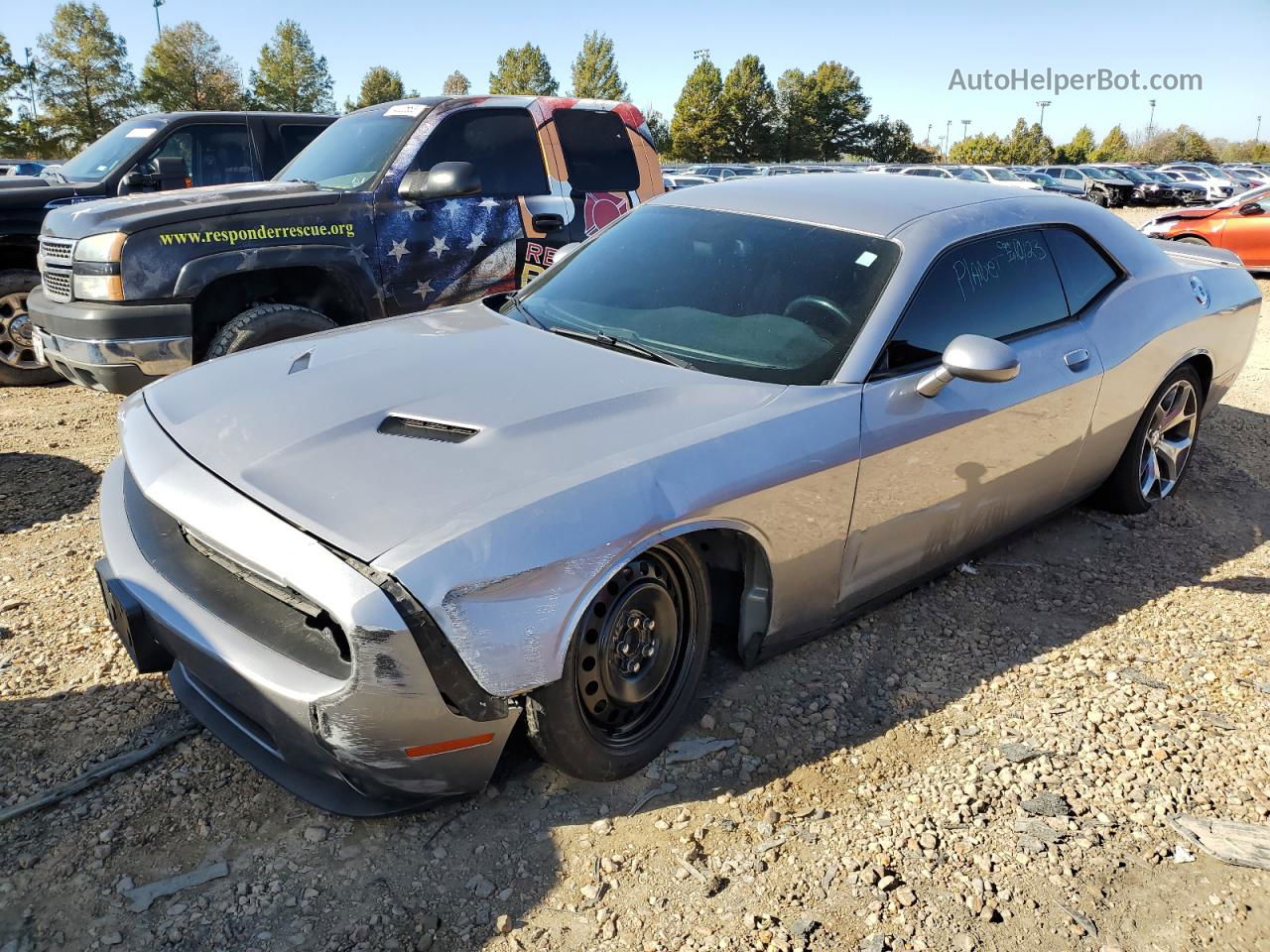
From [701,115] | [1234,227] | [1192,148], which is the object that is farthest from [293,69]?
[1192,148]

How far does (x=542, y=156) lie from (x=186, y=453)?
13.9 ft

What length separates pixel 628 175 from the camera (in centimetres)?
657

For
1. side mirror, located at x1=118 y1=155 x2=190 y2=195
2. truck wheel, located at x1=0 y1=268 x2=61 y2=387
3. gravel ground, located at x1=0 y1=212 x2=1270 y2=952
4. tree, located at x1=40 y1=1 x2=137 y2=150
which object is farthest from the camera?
tree, located at x1=40 y1=1 x2=137 y2=150

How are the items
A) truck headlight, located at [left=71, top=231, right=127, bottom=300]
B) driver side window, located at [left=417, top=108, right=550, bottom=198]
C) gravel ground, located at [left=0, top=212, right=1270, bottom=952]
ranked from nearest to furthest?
1. gravel ground, located at [left=0, top=212, right=1270, bottom=952]
2. truck headlight, located at [left=71, top=231, right=127, bottom=300]
3. driver side window, located at [left=417, top=108, right=550, bottom=198]

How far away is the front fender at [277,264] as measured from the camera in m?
4.98

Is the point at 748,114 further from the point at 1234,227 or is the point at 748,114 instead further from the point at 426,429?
the point at 426,429

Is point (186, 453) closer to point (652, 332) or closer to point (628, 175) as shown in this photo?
point (652, 332)

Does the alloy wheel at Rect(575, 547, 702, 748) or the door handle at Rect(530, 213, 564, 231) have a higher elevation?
the door handle at Rect(530, 213, 564, 231)

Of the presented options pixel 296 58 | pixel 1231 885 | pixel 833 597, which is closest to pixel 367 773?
pixel 833 597

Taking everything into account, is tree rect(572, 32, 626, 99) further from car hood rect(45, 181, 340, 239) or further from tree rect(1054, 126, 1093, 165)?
car hood rect(45, 181, 340, 239)

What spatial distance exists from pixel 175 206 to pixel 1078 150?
94.3 meters

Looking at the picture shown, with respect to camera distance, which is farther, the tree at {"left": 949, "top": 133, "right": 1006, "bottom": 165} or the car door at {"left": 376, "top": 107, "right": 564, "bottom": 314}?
the tree at {"left": 949, "top": 133, "right": 1006, "bottom": 165}

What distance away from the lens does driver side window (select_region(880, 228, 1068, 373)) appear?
3189 mm

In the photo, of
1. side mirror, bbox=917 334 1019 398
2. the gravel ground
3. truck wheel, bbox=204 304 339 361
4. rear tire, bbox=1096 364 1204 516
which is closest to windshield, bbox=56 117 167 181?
truck wheel, bbox=204 304 339 361
